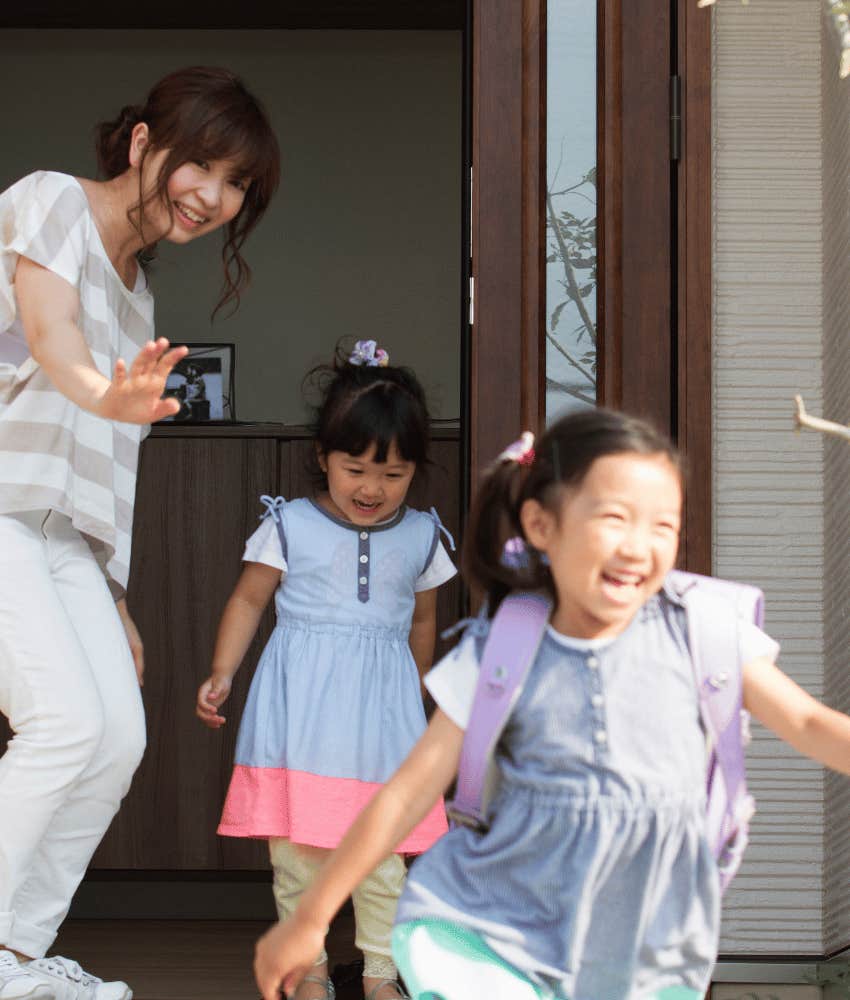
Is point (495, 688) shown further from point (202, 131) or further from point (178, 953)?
point (178, 953)

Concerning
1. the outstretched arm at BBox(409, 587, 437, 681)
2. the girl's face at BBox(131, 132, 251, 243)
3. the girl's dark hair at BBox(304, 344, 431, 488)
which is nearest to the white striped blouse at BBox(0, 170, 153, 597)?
the girl's face at BBox(131, 132, 251, 243)

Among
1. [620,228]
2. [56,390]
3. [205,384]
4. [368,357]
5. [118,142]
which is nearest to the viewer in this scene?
[56,390]

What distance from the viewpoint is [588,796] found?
176cm

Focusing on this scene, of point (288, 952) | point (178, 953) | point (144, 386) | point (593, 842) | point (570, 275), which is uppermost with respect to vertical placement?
point (570, 275)

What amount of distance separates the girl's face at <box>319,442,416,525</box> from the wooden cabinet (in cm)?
79

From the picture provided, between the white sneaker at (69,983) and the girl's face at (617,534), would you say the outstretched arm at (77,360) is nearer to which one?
the girl's face at (617,534)

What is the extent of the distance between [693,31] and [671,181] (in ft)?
0.84

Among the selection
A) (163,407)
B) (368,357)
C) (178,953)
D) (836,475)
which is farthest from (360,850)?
(178,953)

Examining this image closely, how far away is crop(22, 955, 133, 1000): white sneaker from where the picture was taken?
7.68 ft

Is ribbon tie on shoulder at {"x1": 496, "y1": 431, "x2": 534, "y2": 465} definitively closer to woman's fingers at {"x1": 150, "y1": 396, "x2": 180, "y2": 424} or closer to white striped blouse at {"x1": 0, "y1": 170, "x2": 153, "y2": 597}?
woman's fingers at {"x1": 150, "y1": 396, "x2": 180, "y2": 424}

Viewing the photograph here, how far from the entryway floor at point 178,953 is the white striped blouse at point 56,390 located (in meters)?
0.98

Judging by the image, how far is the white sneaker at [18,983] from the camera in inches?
88.8

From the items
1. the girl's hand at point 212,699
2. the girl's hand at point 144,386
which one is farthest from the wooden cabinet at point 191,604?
the girl's hand at point 144,386

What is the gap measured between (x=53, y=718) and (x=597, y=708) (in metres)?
0.94
